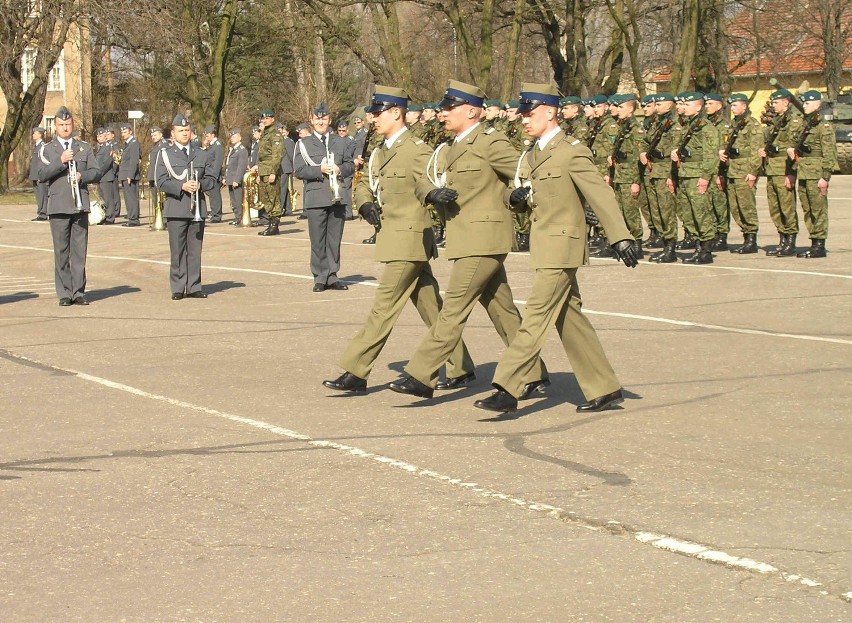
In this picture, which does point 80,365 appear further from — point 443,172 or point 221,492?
point 221,492

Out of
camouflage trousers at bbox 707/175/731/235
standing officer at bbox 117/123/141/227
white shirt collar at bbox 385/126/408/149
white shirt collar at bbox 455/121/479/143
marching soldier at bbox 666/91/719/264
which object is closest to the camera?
white shirt collar at bbox 455/121/479/143

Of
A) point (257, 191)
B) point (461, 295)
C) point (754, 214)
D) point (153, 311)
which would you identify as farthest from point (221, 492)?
point (257, 191)

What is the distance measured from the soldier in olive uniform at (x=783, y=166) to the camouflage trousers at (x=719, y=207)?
1.93 ft

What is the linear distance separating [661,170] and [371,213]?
984 cm

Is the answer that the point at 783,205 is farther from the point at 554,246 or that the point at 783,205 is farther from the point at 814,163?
the point at 554,246

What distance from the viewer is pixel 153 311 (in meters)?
14.8

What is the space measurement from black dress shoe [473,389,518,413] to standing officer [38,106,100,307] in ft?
25.2

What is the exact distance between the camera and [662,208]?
18.9 meters

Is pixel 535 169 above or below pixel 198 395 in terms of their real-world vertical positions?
above

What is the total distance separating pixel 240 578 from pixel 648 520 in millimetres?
1808

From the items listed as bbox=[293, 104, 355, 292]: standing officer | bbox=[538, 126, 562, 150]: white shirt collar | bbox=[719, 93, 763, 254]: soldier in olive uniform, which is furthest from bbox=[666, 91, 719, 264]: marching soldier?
bbox=[538, 126, 562, 150]: white shirt collar

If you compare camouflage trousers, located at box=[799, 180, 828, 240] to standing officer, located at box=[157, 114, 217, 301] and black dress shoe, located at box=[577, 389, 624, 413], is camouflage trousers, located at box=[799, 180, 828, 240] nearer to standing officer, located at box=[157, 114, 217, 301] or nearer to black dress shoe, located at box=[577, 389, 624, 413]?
standing officer, located at box=[157, 114, 217, 301]

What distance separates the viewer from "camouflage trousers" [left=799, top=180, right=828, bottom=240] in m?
18.1

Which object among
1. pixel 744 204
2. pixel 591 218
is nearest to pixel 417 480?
pixel 591 218
